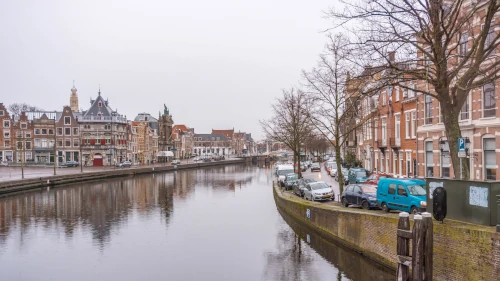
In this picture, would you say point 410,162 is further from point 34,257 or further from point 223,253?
point 34,257

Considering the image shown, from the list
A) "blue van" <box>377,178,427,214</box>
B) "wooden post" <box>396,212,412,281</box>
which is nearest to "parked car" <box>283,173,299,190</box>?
"blue van" <box>377,178,427,214</box>

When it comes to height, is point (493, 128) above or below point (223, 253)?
above

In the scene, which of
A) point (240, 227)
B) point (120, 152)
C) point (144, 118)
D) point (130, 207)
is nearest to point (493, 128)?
point (240, 227)

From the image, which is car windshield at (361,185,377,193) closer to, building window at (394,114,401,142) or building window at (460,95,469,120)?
building window at (460,95,469,120)

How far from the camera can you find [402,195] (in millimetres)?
20609

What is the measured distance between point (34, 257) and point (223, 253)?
9323 mm

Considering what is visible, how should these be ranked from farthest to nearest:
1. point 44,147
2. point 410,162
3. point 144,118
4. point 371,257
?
1. point 144,118
2. point 44,147
3. point 410,162
4. point 371,257

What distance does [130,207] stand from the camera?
1571 inches

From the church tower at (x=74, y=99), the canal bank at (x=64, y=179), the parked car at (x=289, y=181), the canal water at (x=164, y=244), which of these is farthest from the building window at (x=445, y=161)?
the church tower at (x=74, y=99)

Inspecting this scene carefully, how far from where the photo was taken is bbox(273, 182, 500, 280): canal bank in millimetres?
12086

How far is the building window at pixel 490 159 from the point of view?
1035 inches

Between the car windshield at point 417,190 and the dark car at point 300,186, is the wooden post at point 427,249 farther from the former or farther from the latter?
the dark car at point 300,186

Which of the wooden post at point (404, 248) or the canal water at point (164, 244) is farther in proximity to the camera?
the canal water at point (164, 244)

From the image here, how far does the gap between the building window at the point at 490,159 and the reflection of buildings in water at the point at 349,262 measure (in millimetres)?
11286
